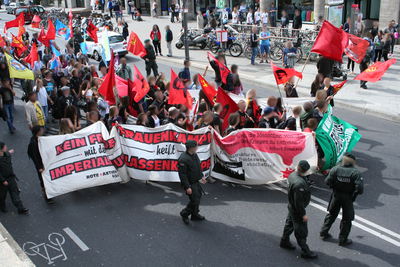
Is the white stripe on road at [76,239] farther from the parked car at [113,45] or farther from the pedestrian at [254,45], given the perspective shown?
the parked car at [113,45]

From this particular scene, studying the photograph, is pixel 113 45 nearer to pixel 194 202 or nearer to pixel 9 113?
pixel 9 113

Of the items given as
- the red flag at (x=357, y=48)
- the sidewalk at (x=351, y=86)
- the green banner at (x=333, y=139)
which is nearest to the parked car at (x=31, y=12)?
the sidewalk at (x=351, y=86)

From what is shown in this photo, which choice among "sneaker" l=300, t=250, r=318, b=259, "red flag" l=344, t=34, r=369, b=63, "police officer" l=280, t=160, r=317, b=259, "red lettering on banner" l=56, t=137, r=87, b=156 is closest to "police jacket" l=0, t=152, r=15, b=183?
"red lettering on banner" l=56, t=137, r=87, b=156

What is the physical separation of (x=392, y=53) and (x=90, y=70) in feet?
47.9

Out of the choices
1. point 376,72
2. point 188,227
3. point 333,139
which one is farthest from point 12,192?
point 376,72

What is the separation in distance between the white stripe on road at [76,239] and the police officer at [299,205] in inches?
125

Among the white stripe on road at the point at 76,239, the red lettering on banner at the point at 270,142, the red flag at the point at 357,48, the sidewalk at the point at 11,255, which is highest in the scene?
the red flag at the point at 357,48

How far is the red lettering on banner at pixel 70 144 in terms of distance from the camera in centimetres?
828

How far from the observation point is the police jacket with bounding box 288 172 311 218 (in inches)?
236

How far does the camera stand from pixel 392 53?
21.0 m

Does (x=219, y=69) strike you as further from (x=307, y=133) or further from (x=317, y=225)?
(x=317, y=225)

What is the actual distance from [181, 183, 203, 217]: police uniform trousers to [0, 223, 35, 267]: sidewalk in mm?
2589

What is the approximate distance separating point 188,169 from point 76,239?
2189mm

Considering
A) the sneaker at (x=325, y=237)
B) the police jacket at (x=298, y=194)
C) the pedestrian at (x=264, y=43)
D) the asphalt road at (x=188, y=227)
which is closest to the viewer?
the police jacket at (x=298, y=194)
